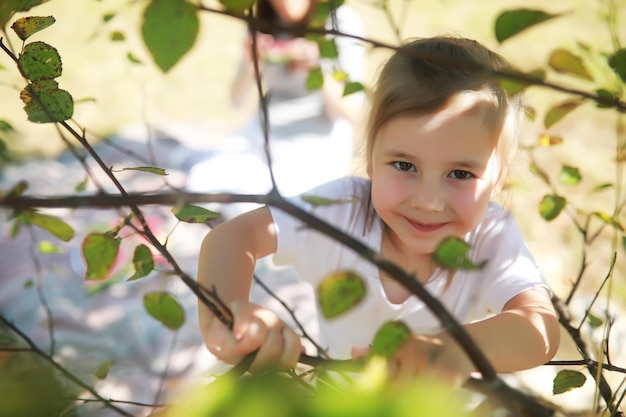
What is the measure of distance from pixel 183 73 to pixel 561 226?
2302 millimetres

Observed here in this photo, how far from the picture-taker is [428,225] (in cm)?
105

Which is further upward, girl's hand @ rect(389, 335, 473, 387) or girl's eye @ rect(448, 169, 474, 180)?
girl's hand @ rect(389, 335, 473, 387)

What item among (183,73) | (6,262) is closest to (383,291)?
Answer: (6,262)

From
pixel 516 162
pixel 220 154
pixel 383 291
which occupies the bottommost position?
pixel 220 154

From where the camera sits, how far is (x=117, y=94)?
135 inches

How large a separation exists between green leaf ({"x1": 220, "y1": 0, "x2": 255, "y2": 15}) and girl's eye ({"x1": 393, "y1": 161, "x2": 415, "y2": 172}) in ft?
2.21

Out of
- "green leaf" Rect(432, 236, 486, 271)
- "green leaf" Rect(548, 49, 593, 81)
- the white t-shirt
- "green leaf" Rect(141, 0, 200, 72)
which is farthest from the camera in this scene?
the white t-shirt

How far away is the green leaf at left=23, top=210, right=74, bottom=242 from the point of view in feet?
1.86

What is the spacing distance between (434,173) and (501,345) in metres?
0.31

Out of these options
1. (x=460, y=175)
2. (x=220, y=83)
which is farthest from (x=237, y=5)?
(x=220, y=83)

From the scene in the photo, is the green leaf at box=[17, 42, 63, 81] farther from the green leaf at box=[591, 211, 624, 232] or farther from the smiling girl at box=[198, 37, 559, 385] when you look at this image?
the green leaf at box=[591, 211, 624, 232]

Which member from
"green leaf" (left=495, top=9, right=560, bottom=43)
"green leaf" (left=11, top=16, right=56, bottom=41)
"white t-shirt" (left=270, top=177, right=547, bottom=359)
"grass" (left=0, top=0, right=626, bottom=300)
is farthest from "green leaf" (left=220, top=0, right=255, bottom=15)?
"grass" (left=0, top=0, right=626, bottom=300)

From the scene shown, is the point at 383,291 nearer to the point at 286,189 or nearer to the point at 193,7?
the point at 193,7

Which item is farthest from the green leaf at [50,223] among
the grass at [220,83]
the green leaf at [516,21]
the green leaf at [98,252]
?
the grass at [220,83]
